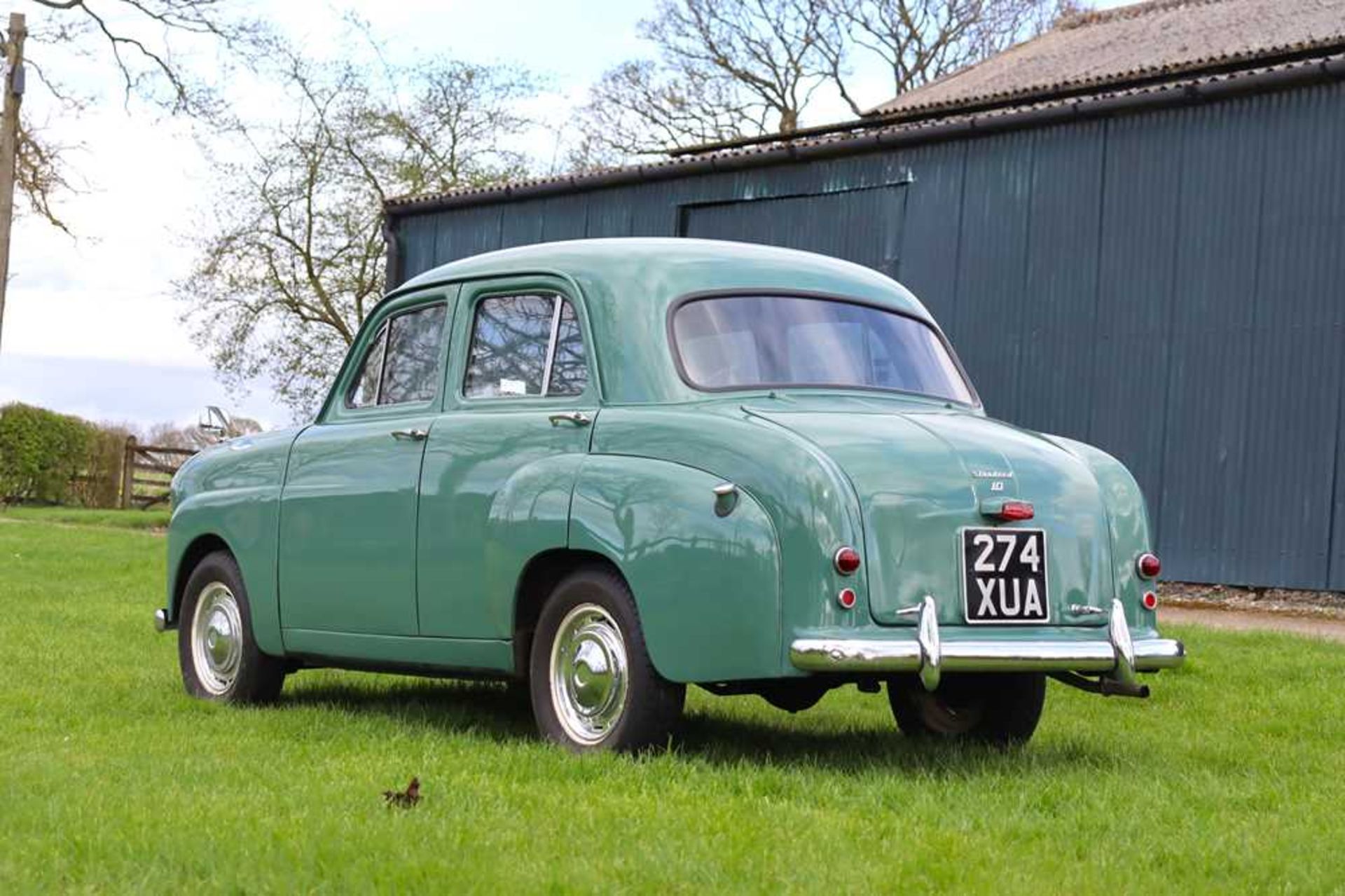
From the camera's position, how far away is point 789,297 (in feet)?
23.5

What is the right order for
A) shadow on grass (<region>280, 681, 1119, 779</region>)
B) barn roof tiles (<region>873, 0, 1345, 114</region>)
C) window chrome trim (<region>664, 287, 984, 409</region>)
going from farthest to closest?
1. barn roof tiles (<region>873, 0, 1345, 114</region>)
2. window chrome trim (<region>664, 287, 984, 409</region>)
3. shadow on grass (<region>280, 681, 1119, 779</region>)

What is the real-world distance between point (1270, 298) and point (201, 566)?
10624mm

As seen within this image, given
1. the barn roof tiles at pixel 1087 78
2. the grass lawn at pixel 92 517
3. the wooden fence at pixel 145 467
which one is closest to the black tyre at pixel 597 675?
the barn roof tiles at pixel 1087 78

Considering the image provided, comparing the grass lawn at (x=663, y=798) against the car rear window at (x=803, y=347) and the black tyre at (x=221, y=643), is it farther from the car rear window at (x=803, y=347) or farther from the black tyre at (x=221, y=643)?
the car rear window at (x=803, y=347)

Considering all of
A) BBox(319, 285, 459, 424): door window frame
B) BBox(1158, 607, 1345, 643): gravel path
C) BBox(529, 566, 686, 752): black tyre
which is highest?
BBox(319, 285, 459, 424): door window frame

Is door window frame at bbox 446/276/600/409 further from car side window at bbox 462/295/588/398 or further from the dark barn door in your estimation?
the dark barn door

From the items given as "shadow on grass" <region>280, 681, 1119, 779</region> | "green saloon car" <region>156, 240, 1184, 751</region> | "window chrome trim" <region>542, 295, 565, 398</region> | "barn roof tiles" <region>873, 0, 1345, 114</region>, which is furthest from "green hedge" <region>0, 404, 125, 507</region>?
"window chrome trim" <region>542, 295, 565, 398</region>

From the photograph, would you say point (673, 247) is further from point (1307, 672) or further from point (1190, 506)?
point (1190, 506)

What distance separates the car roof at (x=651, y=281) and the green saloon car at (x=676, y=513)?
0.5 inches

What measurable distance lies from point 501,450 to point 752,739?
5.05ft

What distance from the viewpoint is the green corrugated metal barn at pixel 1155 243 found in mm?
15984

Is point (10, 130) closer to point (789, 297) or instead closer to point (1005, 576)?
point (789, 297)

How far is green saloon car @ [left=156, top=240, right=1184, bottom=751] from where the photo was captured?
601 cm

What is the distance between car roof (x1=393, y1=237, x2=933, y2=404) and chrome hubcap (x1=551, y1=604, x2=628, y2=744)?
807mm
